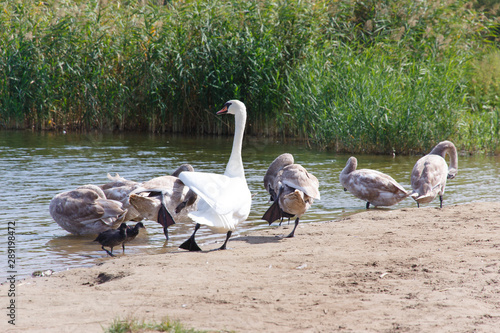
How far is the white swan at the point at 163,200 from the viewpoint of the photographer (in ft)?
22.4

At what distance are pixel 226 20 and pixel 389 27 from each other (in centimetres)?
572

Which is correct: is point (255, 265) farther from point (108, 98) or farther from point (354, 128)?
point (108, 98)

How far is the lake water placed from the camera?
21.4 ft

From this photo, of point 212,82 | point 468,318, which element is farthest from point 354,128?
point 468,318

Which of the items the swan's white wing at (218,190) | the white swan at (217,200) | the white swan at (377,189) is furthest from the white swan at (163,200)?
the white swan at (377,189)

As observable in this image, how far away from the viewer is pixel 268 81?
56.9 ft

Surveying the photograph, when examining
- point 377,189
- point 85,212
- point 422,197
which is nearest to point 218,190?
point 85,212

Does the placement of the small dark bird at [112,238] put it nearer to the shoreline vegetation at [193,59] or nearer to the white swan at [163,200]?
the white swan at [163,200]

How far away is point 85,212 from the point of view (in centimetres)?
681

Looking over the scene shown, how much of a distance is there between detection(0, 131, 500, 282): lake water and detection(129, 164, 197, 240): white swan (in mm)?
288

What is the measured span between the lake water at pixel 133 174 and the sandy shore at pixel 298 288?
0.99 meters

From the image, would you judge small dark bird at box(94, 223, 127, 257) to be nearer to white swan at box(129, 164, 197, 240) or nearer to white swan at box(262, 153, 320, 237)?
white swan at box(129, 164, 197, 240)

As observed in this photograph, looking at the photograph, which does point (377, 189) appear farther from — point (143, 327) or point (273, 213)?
point (143, 327)

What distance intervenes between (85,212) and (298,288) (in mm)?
3554
